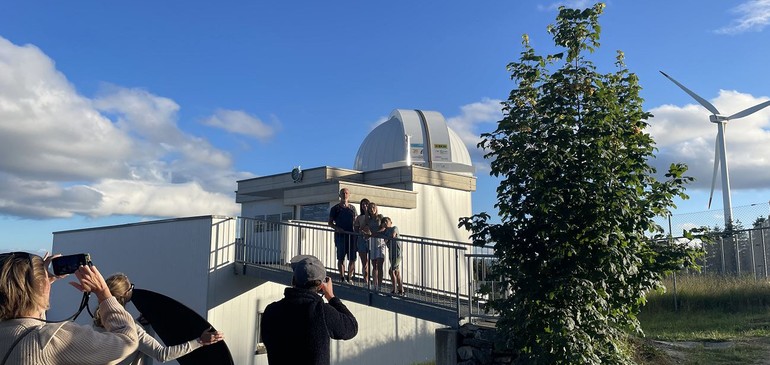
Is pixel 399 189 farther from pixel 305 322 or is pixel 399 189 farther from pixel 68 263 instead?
pixel 68 263

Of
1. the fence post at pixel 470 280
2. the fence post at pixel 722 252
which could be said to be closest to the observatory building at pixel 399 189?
the fence post at pixel 470 280

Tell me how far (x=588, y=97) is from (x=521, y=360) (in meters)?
2.83

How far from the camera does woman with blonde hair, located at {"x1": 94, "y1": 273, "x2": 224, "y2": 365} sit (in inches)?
143

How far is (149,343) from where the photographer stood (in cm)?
364

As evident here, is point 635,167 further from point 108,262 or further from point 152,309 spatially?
point 108,262

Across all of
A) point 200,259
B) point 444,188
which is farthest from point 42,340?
point 444,188

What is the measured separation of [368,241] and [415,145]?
12376 mm

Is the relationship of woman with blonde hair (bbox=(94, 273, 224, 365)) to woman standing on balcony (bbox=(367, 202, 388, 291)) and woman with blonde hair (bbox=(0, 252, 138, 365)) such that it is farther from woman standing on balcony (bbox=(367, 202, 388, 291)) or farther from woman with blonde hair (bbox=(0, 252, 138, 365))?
woman standing on balcony (bbox=(367, 202, 388, 291))

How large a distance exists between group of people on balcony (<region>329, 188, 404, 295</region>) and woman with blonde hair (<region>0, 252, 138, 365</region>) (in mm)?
7956

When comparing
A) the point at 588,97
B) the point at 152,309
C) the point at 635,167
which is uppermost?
the point at 588,97

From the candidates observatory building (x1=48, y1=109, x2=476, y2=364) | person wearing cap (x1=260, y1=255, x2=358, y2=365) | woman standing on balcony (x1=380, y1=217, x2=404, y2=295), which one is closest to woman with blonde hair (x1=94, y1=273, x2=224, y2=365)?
person wearing cap (x1=260, y1=255, x2=358, y2=365)

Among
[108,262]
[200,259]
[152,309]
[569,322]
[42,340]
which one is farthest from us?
[108,262]

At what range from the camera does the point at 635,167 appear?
6.04 m

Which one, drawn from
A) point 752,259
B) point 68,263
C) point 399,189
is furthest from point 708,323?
point 68,263
